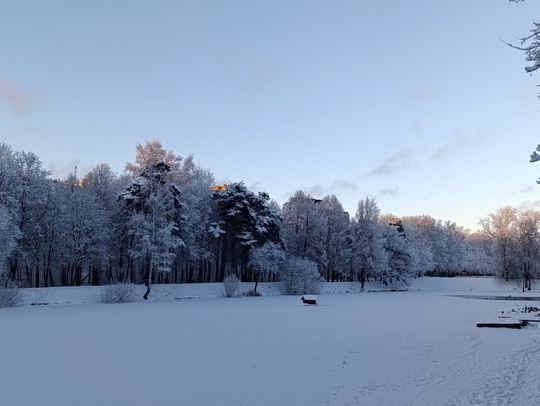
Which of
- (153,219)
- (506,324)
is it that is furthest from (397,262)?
(506,324)

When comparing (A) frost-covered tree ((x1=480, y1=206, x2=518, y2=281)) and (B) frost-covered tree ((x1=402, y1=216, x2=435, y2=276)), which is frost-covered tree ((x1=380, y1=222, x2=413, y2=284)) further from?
(A) frost-covered tree ((x1=480, y1=206, x2=518, y2=281))

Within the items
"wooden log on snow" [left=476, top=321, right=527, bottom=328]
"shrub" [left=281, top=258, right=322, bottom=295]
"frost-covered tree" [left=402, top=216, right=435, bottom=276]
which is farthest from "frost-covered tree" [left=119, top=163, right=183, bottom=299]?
"frost-covered tree" [left=402, top=216, right=435, bottom=276]

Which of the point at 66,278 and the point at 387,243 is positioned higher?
the point at 387,243

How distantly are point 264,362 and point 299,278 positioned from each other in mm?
42882

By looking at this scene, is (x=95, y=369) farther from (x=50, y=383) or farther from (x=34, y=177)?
(x=34, y=177)

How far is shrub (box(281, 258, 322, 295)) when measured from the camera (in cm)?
5578

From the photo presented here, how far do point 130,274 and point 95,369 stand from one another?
1792 inches

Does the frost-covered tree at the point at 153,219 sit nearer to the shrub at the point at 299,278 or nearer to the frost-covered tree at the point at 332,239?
the shrub at the point at 299,278

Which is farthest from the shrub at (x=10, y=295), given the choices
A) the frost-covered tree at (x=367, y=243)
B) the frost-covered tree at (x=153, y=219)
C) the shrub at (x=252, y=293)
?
the frost-covered tree at (x=367, y=243)

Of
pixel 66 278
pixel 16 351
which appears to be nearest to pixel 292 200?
pixel 66 278

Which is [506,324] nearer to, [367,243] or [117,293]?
[117,293]

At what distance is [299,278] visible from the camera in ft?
183

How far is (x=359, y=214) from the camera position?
73.6 meters

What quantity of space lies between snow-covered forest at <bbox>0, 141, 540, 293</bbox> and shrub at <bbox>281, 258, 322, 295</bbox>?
6.4 inches
